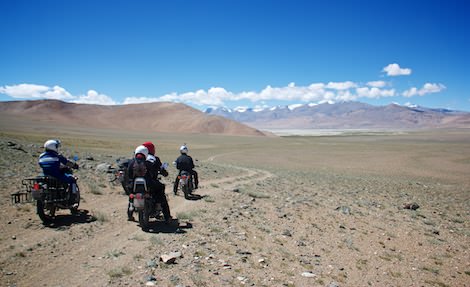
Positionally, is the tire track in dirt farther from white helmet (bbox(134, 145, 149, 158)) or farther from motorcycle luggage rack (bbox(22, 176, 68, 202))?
white helmet (bbox(134, 145, 149, 158))

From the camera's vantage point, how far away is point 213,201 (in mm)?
11922

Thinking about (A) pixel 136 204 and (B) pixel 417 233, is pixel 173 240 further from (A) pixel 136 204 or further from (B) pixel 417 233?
(B) pixel 417 233

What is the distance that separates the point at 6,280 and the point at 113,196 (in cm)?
643

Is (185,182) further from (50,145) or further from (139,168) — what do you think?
(50,145)

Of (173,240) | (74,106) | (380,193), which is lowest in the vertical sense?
(380,193)

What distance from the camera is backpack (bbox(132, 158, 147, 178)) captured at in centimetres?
775

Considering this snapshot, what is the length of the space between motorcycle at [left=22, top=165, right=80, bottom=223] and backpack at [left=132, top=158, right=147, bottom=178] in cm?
195

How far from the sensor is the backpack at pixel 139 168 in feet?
25.4

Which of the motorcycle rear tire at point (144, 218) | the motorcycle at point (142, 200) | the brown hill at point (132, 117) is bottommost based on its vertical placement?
the motorcycle rear tire at point (144, 218)

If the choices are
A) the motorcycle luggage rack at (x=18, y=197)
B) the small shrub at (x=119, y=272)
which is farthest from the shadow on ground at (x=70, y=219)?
the small shrub at (x=119, y=272)

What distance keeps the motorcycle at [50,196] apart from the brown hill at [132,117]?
148m

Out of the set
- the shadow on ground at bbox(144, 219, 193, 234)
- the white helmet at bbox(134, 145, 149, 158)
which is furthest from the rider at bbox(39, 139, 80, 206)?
the shadow on ground at bbox(144, 219, 193, 234)

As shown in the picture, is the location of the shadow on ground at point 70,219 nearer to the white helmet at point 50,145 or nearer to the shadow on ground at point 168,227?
the shadow on ground at point 168,227

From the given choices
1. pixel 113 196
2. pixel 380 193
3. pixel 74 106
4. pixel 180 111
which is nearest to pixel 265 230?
pixel 113 196
